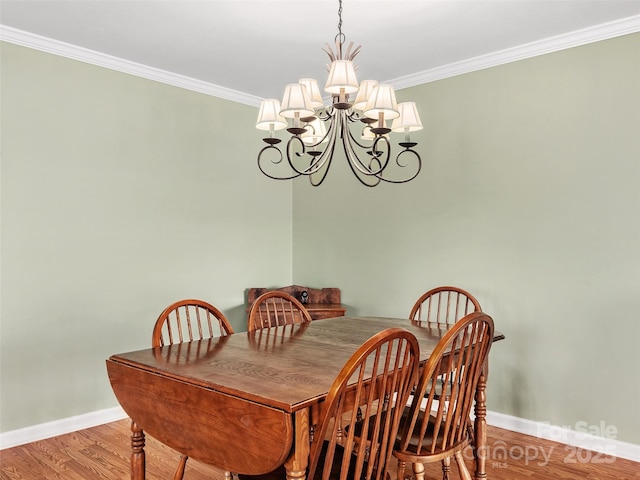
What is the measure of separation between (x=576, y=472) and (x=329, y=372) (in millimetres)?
1642

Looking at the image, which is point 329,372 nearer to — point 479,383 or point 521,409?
point 479,383

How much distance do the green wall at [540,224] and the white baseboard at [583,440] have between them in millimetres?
41

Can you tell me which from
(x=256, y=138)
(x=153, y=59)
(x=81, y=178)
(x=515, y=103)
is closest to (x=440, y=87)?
(x=515, y=103)

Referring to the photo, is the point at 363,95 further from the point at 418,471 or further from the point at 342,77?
the point at 418,471

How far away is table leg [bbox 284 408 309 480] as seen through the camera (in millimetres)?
1376

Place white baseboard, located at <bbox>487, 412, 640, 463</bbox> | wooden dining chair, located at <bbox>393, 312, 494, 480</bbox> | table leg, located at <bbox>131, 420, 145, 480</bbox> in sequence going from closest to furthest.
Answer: wooden dining chair, located at <bbox>393, 312, 494, 480</bbox> < table leg, located at <bbox>131, 420, 145, 480</bbox> < white baseboard, located at <bbox>487, 412, 640, 463</bbox>

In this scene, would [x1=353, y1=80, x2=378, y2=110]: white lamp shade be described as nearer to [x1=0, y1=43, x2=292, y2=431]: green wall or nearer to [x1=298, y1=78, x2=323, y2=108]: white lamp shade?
[x1=298, y1=78, x2=323, y2=108]: white lamp shade

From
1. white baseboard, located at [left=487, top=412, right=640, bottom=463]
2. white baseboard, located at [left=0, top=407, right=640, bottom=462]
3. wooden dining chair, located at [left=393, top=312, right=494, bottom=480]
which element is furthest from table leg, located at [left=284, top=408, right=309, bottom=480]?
white baseboard, located at [left=487, top=412, right=640, bottom=463]

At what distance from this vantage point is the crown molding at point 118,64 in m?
2.87

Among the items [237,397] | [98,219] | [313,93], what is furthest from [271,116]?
[98,219]

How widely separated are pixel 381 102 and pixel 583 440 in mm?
2185

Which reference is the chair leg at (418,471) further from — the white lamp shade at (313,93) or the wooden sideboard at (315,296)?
the wooden sideboard at (315,296)

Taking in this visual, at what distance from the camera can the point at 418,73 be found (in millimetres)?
3504

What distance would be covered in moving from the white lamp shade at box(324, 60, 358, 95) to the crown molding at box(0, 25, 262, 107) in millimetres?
1856
